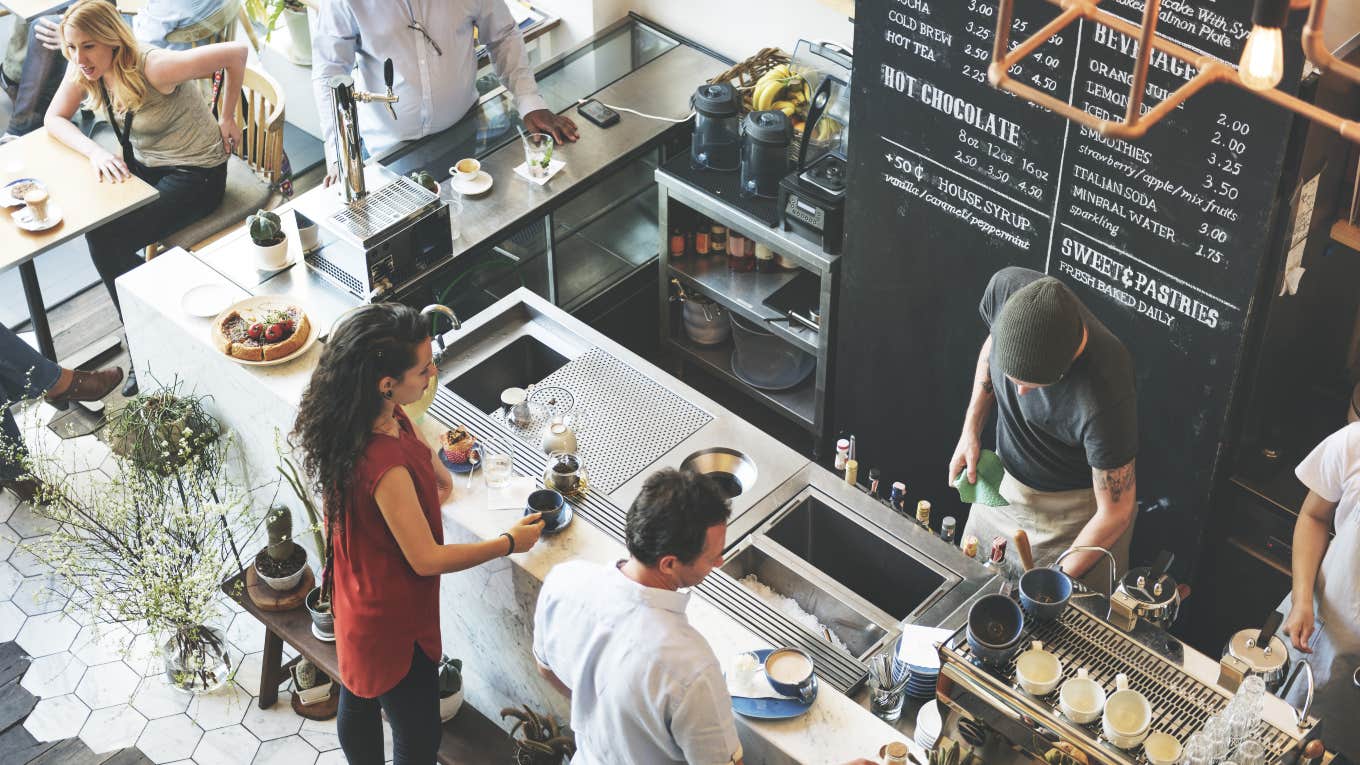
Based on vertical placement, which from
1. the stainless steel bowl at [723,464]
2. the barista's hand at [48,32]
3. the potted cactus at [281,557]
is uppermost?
the barista's hand at [48,32]

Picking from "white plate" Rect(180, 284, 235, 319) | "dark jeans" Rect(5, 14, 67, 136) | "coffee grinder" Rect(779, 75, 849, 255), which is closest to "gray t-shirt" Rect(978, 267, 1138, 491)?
"coffee grinder" Rect(779, 75, 849, 255)

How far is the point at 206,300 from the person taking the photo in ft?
13.7

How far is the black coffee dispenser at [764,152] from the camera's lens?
457cm

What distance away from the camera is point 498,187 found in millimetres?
4711

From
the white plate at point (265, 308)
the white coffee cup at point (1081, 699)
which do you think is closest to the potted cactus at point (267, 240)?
the white plate at point (265, 308)

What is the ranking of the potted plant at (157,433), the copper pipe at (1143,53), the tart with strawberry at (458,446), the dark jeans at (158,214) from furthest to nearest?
1. the dark jeans at (158,214)
2. the potted plant at (157,433)
3. the tart with strawberry at (458,446)
4. the copper pipe at (1143,53)

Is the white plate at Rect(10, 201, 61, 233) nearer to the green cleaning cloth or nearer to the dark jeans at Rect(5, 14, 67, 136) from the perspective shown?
the dark jeans at Rect(5, 14, 67, 136)

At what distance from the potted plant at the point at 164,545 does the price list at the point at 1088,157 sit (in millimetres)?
2179

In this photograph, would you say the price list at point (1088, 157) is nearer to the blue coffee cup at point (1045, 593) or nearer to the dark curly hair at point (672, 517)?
the blue coffee cup at point (1045, 593)

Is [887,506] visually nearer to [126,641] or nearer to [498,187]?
[498,187]

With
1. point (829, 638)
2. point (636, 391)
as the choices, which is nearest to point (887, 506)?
point (829, 638)

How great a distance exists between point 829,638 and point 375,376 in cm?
123

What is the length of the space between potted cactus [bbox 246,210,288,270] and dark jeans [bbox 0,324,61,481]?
969 mm

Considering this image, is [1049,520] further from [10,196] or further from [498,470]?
[10,196]
